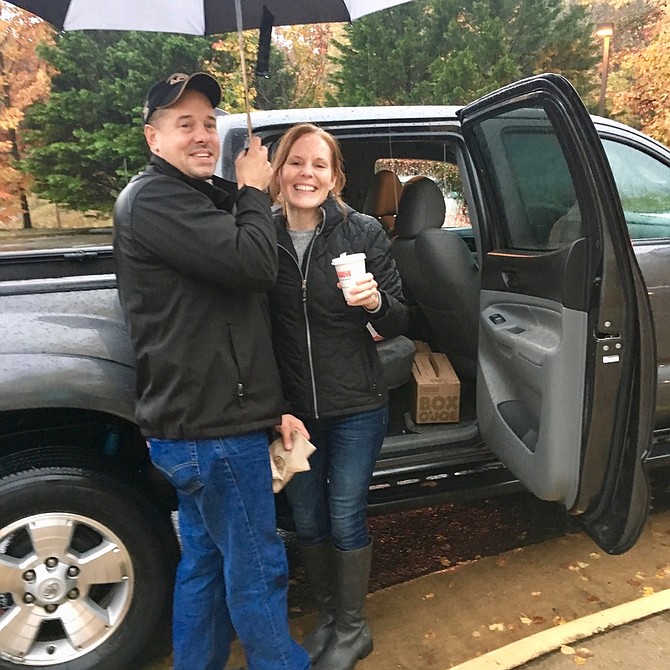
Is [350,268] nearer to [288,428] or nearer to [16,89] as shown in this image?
[288,428]

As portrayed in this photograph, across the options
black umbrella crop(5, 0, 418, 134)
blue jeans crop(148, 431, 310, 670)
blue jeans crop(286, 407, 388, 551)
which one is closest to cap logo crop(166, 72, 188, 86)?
black umbrella crop(5, 0, 418, 134)

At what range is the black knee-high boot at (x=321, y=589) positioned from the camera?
246 cm

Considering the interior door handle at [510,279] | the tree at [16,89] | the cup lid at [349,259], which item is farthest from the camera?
the tree at [16,89]

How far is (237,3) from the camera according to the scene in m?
1.98

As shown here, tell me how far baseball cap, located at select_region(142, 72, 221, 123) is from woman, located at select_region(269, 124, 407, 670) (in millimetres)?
375

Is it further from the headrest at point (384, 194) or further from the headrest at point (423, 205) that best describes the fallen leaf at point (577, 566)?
the headrest at point (384, 194)

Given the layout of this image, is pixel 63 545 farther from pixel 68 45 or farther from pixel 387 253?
pixel 68 45

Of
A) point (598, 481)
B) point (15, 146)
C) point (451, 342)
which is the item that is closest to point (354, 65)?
point (15, 146)

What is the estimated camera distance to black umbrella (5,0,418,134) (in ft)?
6.89

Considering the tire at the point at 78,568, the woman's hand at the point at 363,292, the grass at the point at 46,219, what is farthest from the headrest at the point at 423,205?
the grass at the point at 46,219

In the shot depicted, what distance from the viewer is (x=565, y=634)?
2.45 metres

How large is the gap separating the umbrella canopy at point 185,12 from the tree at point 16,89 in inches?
592

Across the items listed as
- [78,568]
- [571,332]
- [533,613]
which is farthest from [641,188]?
[78,568]

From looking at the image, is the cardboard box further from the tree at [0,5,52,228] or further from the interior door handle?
the tree at [0,5,52,228]
